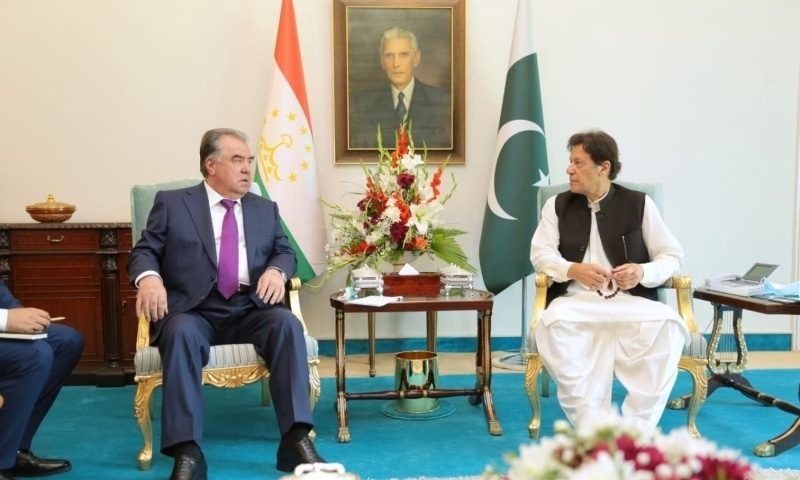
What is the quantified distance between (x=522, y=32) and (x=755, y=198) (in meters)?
2.07

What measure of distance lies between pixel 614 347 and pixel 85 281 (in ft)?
9.61

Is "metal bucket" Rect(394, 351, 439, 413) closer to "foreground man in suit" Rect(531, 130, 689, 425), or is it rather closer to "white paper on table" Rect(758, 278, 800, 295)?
"foreground man in suit" Rect(531, 130, 689, 425)

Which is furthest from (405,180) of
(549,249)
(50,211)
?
(50,211)

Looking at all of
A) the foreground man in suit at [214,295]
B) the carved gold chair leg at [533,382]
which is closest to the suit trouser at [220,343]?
the foreground man in suit at [214,295]

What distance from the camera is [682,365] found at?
2.86 m

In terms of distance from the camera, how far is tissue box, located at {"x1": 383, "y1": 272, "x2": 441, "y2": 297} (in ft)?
10.3

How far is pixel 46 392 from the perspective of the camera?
104 inches

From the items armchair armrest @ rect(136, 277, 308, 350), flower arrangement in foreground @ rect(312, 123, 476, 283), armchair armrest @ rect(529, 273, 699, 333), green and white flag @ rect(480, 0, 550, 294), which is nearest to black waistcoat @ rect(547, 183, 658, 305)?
armchair armrest @ rect(529, 273, 699, 333)

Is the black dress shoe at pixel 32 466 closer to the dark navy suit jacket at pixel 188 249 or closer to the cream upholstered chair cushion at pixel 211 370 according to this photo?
the cream upholstered chair cushion at pixel 211 370

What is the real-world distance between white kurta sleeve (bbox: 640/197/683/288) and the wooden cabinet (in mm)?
2797

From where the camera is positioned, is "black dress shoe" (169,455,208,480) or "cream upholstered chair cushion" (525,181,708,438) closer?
"black dress shoe" (169,455,208,480)

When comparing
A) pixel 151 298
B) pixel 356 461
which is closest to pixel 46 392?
pixel 151 298

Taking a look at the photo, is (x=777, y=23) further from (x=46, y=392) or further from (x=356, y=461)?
(x=46, y=392)

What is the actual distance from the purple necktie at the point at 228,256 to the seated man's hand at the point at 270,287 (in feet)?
0.40
